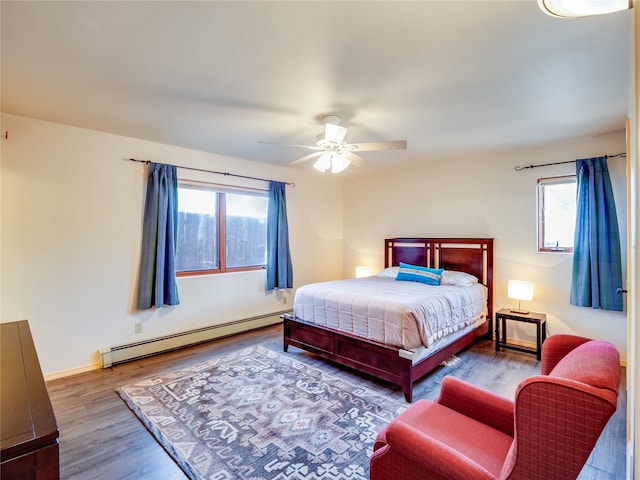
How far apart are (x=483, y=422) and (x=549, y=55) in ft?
7.48

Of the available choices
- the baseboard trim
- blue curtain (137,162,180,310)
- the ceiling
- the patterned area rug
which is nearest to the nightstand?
the patterned area rug

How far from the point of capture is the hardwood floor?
1.96 meters

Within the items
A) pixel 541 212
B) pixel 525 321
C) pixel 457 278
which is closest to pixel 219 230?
pixel 457 278

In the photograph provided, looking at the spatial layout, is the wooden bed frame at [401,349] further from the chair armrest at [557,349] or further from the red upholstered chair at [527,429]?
the chair armrest at [557,349]

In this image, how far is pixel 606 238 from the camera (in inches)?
133

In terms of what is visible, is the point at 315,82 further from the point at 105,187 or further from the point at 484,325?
the point at 484,325

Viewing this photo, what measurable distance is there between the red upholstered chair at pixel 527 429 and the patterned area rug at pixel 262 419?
2.18 feet

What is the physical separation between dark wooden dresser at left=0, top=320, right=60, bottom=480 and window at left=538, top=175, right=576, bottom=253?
482 cm

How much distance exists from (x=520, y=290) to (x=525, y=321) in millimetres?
383

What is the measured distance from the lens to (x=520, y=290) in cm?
387

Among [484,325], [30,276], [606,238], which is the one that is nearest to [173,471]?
[30,276]

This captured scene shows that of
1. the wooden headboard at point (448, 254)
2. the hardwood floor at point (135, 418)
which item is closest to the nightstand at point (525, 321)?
the hardwood floor at point (135, 418)

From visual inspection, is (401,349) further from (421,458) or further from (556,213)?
(556,213)

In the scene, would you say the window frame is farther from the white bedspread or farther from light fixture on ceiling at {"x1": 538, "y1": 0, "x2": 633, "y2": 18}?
light fixture on ceiling at {"x1": 538, "y1": 0, "x2": 633, "y2": 18}
